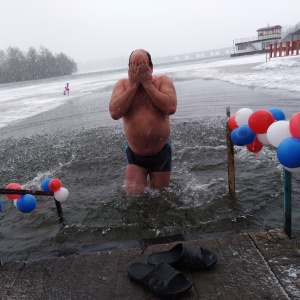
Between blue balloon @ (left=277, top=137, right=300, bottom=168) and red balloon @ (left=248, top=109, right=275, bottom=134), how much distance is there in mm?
531

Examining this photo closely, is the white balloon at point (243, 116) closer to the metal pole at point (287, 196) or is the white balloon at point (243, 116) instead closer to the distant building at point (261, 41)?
the metal pole at point (287, 196)

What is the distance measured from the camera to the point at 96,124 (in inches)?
375

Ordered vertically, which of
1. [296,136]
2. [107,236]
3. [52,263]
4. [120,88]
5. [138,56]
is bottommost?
[107,236]

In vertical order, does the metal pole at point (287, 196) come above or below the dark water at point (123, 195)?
above

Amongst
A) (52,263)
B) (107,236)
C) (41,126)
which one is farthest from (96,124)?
(52,263)

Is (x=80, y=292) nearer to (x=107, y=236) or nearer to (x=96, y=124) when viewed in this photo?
(x=107, y=236)

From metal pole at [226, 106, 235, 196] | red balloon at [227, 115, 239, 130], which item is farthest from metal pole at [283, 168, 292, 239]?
metal pole at [226, 106, 235, 196]

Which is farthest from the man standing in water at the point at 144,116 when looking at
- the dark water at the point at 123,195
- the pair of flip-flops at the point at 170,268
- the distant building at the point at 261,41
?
the distant building at the point at 261,41

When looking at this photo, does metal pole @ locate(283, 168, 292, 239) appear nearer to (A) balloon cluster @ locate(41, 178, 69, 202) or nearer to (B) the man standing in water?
(B) the man standing in water

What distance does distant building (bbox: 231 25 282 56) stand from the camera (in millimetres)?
52281

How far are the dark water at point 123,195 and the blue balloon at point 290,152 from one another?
1341mm

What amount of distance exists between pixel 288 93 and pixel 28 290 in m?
10.5

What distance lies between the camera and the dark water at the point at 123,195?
10.4 feet

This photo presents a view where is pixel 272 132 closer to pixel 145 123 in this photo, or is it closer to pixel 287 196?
pixel 287 196
